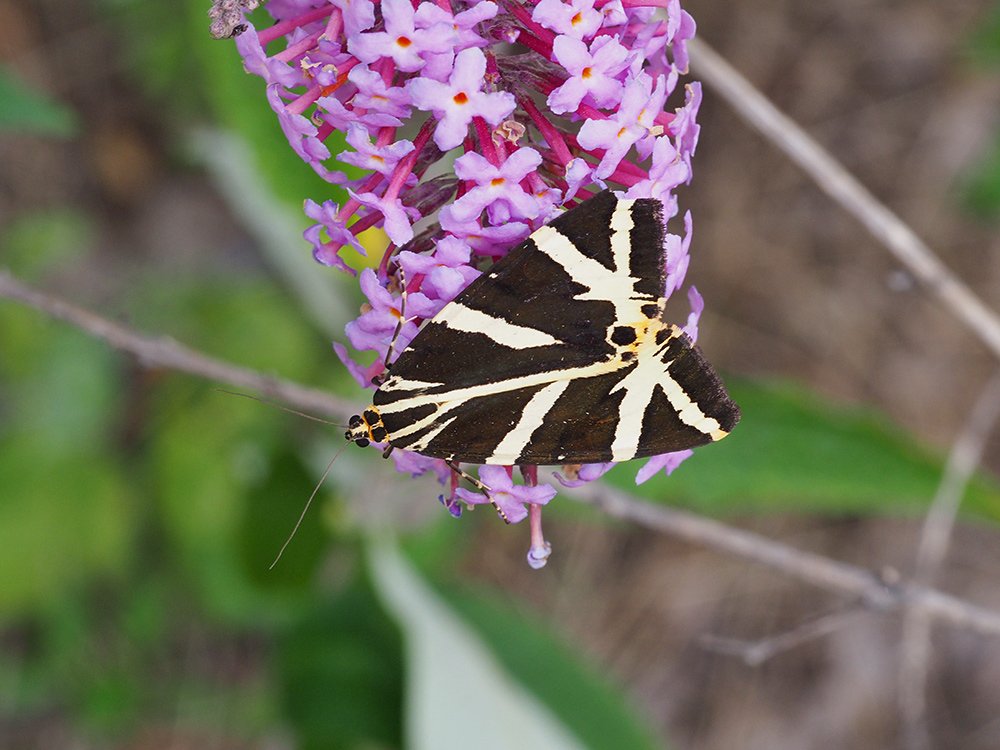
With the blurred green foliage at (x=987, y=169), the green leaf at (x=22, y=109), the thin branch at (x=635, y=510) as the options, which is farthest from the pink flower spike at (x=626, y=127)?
the blurred green foliage at (x=987, y=169)

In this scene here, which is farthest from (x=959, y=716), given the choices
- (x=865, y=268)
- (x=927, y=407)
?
(x=865, y=268)

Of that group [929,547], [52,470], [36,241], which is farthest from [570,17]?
[52,470]

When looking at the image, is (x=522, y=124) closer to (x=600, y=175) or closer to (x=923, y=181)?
(x=600, y=175)

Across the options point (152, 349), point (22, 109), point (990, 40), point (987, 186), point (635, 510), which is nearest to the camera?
point (22, 109)

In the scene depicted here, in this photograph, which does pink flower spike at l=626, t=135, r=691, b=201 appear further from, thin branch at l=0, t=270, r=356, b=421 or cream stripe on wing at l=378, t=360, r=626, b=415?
thin branch at l=0, t=270, r=356, b=421

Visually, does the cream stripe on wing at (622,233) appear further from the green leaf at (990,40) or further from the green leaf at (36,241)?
the green leaf at (36,241)

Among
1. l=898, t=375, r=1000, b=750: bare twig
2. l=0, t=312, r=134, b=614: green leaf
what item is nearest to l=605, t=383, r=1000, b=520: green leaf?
l=898, t=375, r=1000, b=750: bare twig

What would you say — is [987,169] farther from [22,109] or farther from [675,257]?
[22,109]

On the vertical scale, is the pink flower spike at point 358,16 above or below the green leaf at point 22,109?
above
